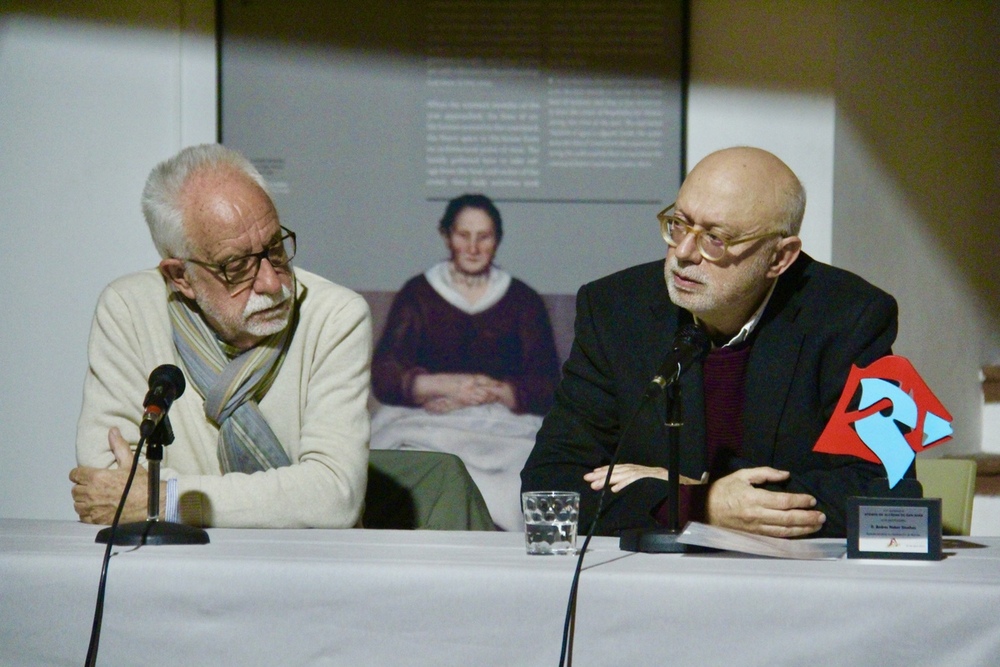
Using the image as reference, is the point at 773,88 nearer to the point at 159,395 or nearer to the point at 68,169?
the point at 68,169

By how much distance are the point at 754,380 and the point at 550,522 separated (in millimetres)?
843

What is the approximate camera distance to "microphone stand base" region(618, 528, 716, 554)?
1.79 m

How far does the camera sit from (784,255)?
2494 millimetres

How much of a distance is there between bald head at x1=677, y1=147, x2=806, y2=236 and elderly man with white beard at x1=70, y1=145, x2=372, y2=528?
0.79m

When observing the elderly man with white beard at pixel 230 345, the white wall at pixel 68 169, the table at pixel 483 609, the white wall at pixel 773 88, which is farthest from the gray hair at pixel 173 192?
the white wall at pixel 773 88

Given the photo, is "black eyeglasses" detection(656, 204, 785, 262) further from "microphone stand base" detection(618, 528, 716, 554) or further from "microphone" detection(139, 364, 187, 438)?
"microphone" detection(139, 364, 187, 438)

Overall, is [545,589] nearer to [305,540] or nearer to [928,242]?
[305,540]

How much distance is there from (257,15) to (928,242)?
2410mm

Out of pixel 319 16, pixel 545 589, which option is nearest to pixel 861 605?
pixel 545 589

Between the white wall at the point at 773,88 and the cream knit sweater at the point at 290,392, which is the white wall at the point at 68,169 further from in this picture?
the white wall at the point at 773,88

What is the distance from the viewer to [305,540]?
1893 mm

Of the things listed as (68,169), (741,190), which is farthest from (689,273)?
(68,169)

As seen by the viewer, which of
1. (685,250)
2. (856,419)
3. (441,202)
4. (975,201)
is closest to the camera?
(856,419)

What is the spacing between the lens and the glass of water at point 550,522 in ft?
5.84
